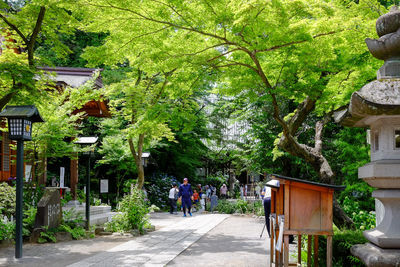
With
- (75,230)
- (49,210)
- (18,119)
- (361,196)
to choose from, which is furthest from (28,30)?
(361,196)

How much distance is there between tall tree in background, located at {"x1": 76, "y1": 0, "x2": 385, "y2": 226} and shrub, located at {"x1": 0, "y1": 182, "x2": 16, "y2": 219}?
17.4 ft

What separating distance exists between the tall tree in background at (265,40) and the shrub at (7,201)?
529 centimetres

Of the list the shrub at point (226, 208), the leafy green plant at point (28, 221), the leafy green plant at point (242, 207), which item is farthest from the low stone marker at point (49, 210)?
the shrub at point (226, 208)

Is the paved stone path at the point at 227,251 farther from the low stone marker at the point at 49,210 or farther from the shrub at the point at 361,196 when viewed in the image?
the low stone marker at the point at 49,210

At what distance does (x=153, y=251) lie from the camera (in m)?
10.7

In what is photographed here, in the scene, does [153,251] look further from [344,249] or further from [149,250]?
[344,249]

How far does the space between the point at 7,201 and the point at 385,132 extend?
1134cm

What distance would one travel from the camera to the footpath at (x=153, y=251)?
30.3 feet

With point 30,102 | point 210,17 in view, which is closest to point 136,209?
point 30,102

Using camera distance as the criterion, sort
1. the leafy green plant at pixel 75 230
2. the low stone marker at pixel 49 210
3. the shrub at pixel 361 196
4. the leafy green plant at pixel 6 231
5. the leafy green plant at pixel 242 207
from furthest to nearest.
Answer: the leafy green plant at pixel 242 207, the shrub at pixel 361 196, the leafy green plant at pixel 75 230, the low stone marker at pixel 49 210, the leafy green plant at pixel 6 231

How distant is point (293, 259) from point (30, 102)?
7.20 metres

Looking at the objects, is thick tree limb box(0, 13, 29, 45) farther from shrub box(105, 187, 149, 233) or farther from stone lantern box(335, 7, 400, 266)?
stone lantern box(335, 7, 400, 266)

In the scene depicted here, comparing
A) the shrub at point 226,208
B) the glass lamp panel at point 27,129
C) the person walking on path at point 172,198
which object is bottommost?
the shrub at point 226,208

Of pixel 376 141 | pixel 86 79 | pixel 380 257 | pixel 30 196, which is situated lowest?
pixel 30 196
